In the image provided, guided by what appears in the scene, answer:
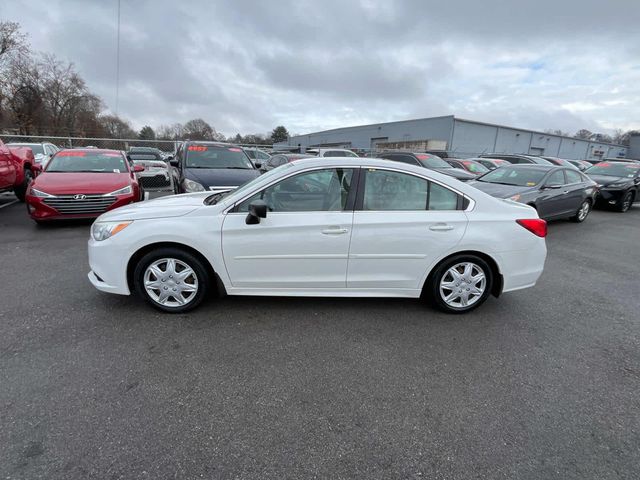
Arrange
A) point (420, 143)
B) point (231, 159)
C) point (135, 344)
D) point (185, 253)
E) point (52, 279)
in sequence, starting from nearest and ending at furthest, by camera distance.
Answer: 1. point (135, 344)
2. point (185, 253)
3. point (52, 279)
4. point (231, 159)
5. point (420, 143)

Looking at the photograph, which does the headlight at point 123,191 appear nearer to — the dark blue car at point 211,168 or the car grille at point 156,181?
the dark blue car at point 211,168

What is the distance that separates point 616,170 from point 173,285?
14715 mm

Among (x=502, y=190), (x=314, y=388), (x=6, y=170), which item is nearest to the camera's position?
(x=314, y=388)

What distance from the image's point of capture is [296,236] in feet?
10.4

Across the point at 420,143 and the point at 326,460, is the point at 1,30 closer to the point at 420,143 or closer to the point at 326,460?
the point at 420,143

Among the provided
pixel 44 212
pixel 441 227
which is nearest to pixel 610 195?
pixel 441 227

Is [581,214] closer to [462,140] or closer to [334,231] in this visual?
[334,231]

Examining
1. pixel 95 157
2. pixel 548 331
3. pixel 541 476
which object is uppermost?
pixel 95 157

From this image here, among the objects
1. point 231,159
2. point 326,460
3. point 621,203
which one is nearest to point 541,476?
point 326,460

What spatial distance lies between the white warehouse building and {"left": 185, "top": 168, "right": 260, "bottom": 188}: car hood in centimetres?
2494

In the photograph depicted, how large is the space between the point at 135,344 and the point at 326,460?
191 cm

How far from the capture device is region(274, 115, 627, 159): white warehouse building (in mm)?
36812

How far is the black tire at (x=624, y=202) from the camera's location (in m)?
10.9

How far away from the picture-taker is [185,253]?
10.6 ft
